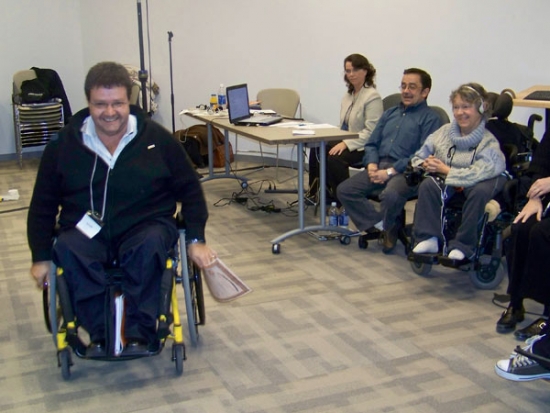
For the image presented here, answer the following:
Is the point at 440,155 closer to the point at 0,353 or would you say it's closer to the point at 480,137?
the point at 480,137

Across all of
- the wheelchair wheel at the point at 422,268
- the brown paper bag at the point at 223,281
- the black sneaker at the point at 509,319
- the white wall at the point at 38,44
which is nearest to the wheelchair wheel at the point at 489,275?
the wheelchair wheel at the point at 422,268

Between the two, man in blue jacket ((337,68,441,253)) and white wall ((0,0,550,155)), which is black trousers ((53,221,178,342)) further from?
white wall ((0,0,550,155))

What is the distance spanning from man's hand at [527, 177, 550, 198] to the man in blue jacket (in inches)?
41.4

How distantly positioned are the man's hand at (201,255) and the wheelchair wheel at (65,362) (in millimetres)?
592

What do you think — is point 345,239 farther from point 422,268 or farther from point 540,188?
point 540,188

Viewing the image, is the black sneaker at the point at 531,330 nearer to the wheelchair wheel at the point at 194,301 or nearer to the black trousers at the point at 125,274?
the wheelchair wheel at the point at 194,301

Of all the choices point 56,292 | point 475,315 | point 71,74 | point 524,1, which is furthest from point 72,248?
point 71,74

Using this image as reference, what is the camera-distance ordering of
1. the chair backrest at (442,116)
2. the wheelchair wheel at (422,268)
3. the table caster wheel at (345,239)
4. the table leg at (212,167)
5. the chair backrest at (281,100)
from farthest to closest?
the chair backrest at (281,100) → the table leg at (212,167) → the table caster wheel at (345,239) → the chair backrest at (442,116) → the wheelchair wheel at (422,268)

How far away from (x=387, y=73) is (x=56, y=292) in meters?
3.85

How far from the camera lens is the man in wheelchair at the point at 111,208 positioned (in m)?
2.68

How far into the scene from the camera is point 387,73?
5.89m

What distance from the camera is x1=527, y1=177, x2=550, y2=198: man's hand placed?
10.3 feet

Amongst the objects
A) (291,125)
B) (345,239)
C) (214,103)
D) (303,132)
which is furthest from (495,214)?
(214,103)

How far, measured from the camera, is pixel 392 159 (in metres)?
4.41
